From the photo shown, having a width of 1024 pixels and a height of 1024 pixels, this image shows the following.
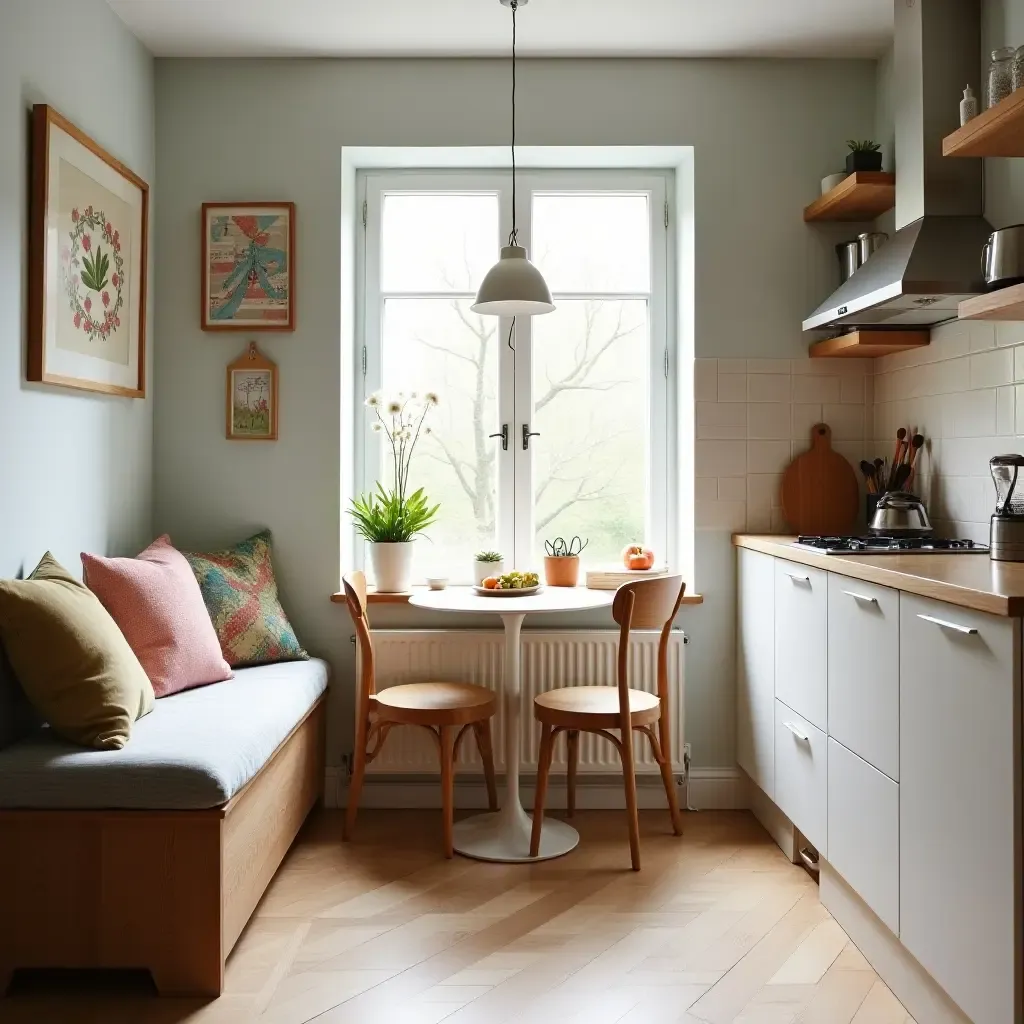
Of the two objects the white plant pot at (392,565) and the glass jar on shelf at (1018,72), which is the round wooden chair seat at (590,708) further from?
the glass jar on shelf at (1018,72)

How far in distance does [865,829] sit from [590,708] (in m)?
0.94


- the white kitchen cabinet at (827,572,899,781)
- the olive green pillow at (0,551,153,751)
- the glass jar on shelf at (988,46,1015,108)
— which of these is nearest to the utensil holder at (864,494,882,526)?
the white kitchen cabinet at (827,572,899,781)

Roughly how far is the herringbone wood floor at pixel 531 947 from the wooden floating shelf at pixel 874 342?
66.6 inches

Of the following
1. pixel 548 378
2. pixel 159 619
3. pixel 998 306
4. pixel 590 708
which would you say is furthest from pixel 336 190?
pixel 998 306

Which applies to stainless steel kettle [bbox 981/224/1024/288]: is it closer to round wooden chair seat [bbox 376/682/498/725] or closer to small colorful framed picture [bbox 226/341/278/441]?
round wooden chair seat [bbox 376/682/498/725]

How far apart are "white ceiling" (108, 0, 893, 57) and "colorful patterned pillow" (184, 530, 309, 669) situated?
1.78 m

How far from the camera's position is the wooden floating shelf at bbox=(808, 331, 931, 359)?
3.13m

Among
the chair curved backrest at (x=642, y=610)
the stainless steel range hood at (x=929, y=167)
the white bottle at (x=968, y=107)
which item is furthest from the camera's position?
the chair curved backrest at (x=642, y=610)

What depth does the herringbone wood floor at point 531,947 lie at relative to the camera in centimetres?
215

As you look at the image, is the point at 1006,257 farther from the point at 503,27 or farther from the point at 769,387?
the point at 503,27

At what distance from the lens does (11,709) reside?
236 centimetres

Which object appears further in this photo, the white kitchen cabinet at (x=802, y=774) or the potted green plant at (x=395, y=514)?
the potted green plant at (x=395, y=514)

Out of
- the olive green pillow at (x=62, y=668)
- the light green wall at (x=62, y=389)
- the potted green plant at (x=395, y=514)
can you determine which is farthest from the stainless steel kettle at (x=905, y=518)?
the light green wall at (x=62, y=389)

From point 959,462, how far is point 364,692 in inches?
80.0
